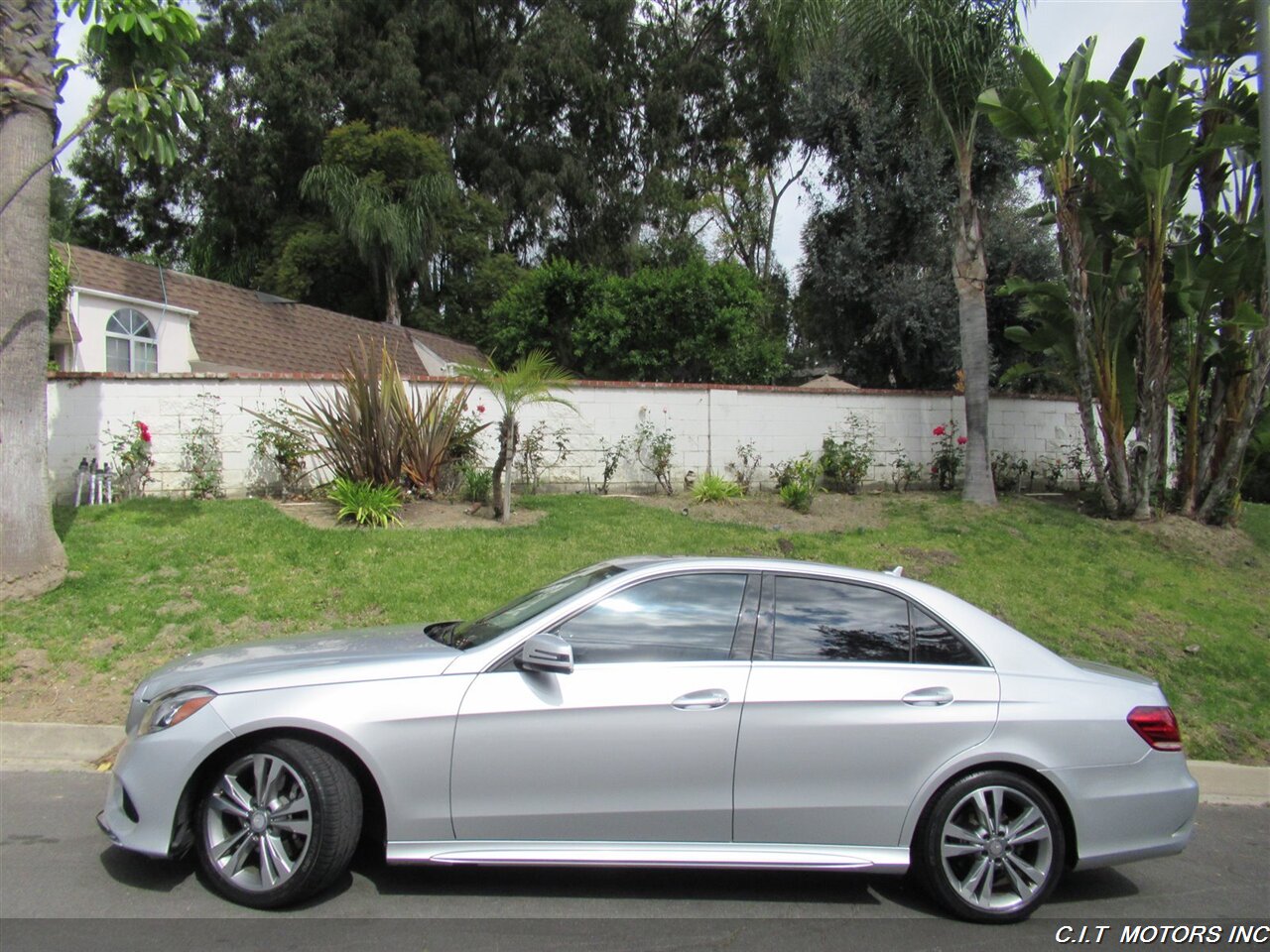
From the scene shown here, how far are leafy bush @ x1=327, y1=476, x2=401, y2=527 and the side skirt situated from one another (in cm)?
649

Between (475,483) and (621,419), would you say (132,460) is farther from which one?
(621,419)

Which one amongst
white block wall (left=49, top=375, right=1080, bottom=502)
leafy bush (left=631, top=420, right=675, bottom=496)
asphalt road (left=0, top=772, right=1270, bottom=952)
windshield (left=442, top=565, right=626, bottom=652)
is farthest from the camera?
leafy bush (left=631, top=420, right=675, bottom=496)

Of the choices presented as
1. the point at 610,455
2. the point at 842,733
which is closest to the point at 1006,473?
the point at 610,455

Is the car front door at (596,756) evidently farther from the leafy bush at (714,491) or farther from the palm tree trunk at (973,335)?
the palm tree trunk at (973,335)

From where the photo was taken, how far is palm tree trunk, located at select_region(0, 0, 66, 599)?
8.01m

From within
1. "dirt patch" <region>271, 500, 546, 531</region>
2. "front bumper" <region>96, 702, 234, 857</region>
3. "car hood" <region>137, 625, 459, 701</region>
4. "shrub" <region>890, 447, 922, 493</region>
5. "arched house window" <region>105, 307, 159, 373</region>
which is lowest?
"front bumper" <region>96, 702, 234, 857</region>

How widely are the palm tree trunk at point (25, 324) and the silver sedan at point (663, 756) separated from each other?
4672mm

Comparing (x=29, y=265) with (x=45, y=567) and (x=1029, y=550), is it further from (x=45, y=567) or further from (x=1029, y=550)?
(x=1029, y=550)

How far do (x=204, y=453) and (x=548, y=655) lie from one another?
28.5ft

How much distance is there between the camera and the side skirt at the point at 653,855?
4047 millimetres

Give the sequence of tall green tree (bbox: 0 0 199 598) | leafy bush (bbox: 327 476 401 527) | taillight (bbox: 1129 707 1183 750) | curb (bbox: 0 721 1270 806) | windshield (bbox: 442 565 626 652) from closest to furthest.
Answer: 1. taillight (bbox: 1129 707 1183 750)
2. windshield (bbox: 442 565 626 652)
3. curb (bbox: 0 721 1270 806)
4. tall green tree (bbox: 0 0 199 598)
5. leafy bush (bbox: 327 476 401 527)

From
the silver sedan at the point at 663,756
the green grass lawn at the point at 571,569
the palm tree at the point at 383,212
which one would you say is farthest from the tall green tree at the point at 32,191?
the palm tree at the point at 383,212

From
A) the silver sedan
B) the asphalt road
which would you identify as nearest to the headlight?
the silver sedan

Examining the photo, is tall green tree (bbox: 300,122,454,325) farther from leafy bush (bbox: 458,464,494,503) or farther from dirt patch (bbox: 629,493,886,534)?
dirt patch (bbox: 629,493,886,534)
